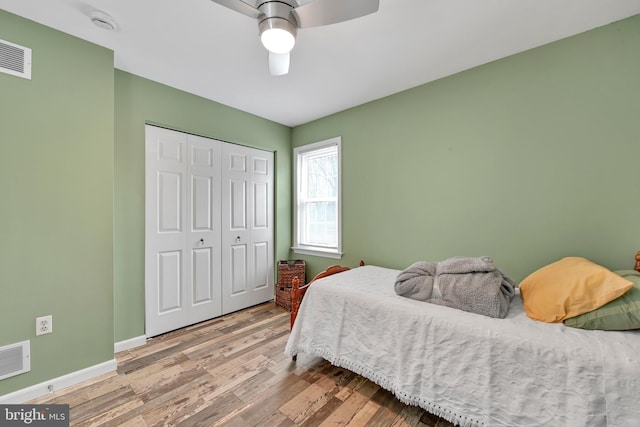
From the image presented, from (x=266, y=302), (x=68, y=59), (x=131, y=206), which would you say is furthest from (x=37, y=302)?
(x=266, y=302)

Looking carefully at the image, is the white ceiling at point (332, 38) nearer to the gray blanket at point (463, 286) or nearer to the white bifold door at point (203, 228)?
the white bifold door at point (203, 228)

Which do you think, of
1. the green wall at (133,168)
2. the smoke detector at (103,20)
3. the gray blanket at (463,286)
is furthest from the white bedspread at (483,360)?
the smoke detector at (103,20)

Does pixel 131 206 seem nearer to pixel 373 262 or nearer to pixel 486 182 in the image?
pixel 373 262

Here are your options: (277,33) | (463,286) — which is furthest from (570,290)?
(277,33)

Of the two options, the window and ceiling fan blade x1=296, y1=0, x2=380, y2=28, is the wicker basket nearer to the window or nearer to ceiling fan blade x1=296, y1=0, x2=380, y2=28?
the window

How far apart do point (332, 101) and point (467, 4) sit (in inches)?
61.2

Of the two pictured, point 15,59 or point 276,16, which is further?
point 15,59

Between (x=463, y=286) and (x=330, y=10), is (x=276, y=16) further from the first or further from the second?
(x=463, y=286)

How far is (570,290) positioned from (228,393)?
85.3 inches

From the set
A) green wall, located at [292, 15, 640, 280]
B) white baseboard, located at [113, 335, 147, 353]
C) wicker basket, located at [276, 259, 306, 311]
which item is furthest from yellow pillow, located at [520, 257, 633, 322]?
white baseboard, located at [113, 335, 147, 353]

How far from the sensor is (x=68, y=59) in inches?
73.7

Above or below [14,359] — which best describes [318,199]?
above

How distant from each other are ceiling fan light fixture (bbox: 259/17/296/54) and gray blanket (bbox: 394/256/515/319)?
1.66 meters

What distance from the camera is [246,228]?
11.0 feet
